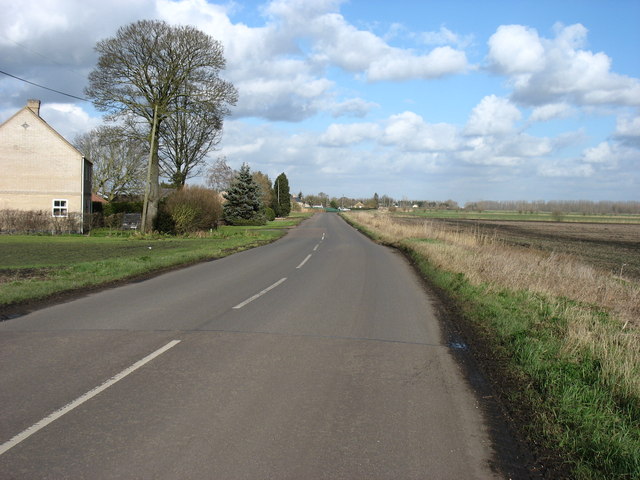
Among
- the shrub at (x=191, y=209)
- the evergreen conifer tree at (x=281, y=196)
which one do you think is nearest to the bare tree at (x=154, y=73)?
the shrub at (x=191, y=209)

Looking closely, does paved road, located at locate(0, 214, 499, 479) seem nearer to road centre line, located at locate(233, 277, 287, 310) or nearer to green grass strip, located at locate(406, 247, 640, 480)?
road centre line, located at locate(233, 277, 287, 310)

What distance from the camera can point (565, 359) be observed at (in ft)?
21.1

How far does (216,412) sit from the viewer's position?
476cm

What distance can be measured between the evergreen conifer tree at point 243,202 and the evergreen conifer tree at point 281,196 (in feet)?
99.0

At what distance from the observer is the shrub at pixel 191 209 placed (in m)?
36.1

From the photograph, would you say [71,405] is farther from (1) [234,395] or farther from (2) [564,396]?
(2) [564,396]

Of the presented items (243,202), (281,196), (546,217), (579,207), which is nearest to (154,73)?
(243,202)

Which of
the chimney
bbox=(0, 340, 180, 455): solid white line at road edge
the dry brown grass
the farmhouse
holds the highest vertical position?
the chimney

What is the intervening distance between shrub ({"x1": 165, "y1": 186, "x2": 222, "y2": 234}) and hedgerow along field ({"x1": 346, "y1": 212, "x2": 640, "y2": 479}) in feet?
86.1

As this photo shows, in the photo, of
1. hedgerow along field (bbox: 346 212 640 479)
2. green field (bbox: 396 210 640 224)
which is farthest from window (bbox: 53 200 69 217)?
green field (bbox: 396 210 640 224)

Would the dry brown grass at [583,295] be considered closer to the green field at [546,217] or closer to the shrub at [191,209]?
the shrub at [191,209]

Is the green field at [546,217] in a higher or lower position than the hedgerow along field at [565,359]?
higher

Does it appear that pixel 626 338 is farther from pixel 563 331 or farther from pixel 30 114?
pixel 30 114

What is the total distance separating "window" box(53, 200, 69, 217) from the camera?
138 feet
